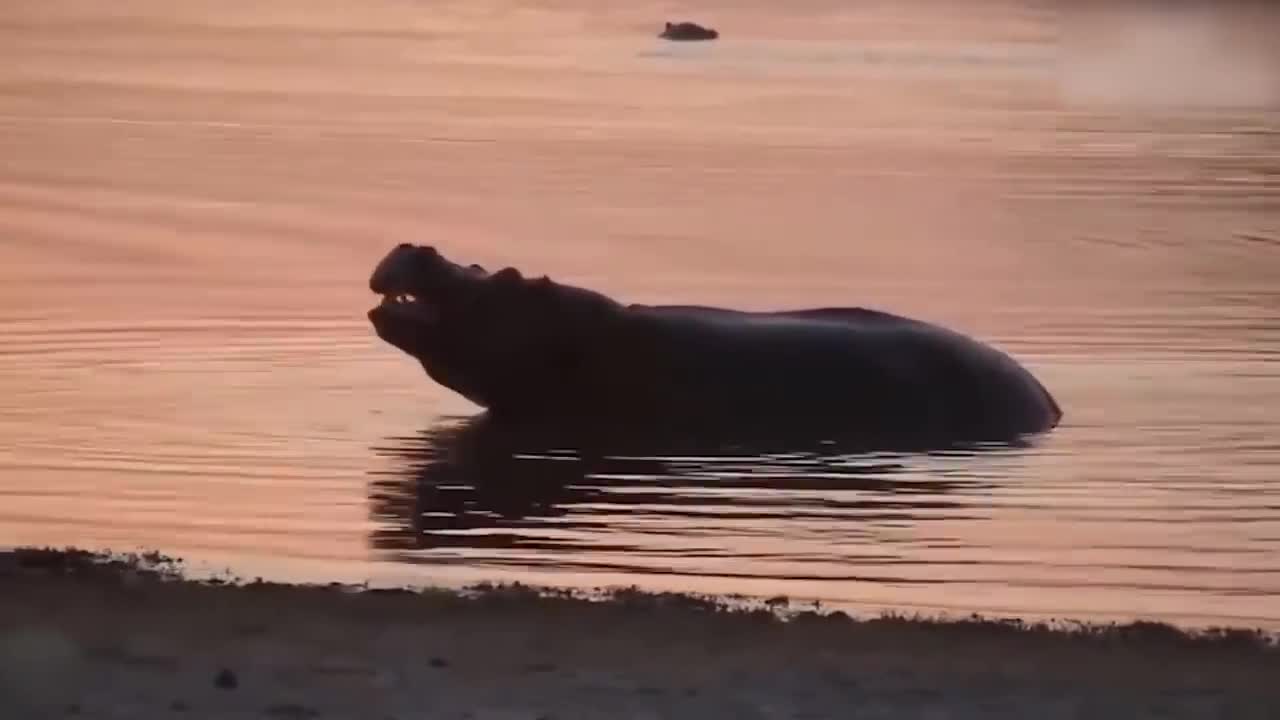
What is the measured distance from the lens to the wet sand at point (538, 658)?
3.17 feet

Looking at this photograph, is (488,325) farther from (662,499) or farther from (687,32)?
(687,32)

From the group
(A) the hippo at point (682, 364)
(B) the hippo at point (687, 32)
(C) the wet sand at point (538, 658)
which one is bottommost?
(C) the wet sand at point (538, 658)

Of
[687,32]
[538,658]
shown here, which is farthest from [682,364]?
[687,32]

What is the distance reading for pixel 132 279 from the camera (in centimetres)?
210

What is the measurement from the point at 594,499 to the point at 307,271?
33.2 inches

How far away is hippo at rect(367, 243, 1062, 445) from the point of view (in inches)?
62.6

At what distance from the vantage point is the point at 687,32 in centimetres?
403

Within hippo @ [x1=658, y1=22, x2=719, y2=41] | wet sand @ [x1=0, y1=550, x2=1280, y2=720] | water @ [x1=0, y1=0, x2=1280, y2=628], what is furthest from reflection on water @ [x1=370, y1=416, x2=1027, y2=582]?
hippo @ [x1=658, y1=22, x2=719, y2=41]

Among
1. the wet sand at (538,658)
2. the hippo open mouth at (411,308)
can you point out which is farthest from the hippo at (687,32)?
the wet sand at (538,658)

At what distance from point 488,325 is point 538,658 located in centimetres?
63

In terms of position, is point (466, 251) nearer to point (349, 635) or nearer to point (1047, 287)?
point (1047, 287)

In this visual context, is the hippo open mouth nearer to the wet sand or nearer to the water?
the water

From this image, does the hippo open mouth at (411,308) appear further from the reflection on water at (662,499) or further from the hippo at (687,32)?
the hippo at (687,32)

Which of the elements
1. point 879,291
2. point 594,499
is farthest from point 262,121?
point 594,499
